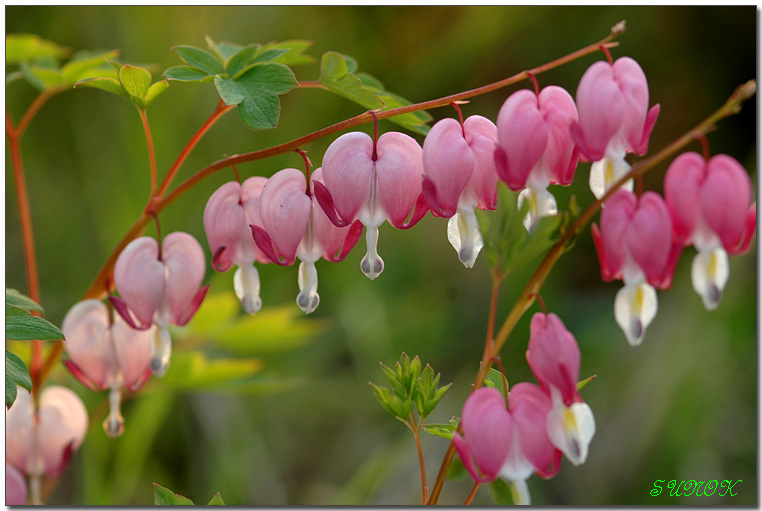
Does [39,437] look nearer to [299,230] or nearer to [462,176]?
[299,230]

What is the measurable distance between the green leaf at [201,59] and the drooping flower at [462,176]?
0.92 ft

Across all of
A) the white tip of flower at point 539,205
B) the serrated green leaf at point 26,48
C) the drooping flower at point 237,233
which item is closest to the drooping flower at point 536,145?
the white tip of flower at point 539,205

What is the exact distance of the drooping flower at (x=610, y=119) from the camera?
0.72 metres

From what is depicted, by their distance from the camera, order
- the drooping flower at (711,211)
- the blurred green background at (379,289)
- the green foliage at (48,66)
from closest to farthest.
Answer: the drooping flower at (711,211), the green foliage at (48,66), the blurred green background at (379,289)

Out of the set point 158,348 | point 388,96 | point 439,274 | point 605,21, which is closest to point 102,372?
point 158,348

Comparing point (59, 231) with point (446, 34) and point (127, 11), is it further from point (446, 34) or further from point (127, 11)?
point (446, 34)

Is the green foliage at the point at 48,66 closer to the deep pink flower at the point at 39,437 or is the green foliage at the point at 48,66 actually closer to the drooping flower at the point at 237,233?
the drooping flower at the point at 237,233

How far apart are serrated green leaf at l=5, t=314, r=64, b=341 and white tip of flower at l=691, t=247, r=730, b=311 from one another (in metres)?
0.71

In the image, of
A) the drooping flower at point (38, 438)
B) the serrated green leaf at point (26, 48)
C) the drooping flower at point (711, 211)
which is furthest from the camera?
the serrated green leaf at point (26, 48)

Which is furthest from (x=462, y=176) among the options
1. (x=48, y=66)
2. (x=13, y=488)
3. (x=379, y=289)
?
(x=379, y=289)

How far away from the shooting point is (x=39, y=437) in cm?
104

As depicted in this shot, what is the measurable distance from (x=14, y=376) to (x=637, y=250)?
27.7 inches

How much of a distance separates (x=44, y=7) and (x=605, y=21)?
6.22ft

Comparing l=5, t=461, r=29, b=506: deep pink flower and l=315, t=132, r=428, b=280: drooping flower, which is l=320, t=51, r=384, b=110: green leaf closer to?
l=315, t=132, r=428, b=280: drooping flower
